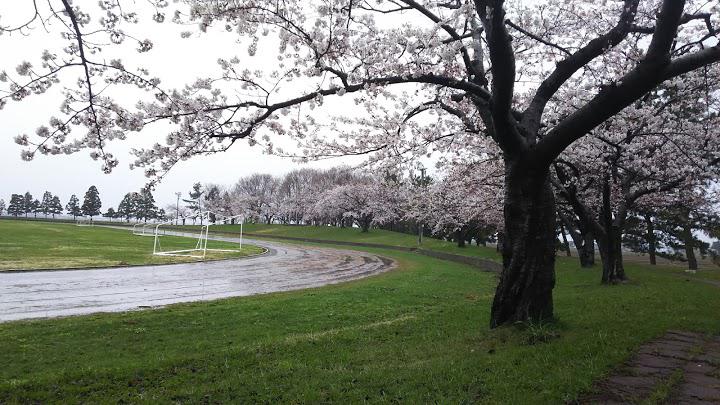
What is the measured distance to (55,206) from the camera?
121m

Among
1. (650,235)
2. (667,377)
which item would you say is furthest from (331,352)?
(650,235)

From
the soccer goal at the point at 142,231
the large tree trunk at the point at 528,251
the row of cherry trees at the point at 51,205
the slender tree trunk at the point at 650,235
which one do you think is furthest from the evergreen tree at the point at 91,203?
the large tree trunk at the point at 528,251

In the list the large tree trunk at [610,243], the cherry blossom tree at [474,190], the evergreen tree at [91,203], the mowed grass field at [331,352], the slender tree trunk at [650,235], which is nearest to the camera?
the mowed grass field at [331,352]

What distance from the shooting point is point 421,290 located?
16.9 m

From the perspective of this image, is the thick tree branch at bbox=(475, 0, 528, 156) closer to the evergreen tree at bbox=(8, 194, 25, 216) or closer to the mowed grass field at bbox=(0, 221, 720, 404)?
the mowed grass field at bbox=(0, 221, 720, 404)

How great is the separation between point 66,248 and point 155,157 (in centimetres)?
2727

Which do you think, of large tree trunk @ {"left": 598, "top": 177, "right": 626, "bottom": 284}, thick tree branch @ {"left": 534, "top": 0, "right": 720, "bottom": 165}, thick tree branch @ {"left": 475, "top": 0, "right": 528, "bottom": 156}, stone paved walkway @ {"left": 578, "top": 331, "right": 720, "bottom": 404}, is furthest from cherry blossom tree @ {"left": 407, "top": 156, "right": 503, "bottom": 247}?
stone paved walkway @ {"left": 578, "top": 331, "right": 720, "bottom": 404}

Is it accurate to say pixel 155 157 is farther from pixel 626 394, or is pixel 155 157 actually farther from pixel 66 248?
pixel 66 248

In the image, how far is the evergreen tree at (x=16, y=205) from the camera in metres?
117

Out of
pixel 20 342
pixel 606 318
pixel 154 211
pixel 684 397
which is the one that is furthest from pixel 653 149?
pixel 154 211

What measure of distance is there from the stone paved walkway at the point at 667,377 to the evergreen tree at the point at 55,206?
466 feet

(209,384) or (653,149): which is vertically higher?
(653,149)

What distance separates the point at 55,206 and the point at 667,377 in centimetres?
14318

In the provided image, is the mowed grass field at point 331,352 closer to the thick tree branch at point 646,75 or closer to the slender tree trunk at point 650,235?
the thick tree branch at point 646,75
